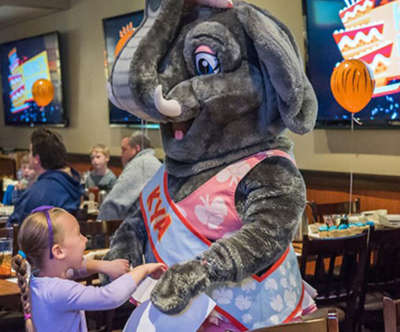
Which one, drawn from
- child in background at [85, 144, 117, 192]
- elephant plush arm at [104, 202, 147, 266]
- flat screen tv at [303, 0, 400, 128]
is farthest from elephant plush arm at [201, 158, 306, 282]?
child in background at [85, 144, 117, 192]

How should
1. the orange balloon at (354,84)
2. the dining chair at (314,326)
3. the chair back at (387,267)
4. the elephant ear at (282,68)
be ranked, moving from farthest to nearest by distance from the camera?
the orange balloon at (354,84), the chair back at (387,267), the elephant ear at (282,68), the dining chair at (314,326)

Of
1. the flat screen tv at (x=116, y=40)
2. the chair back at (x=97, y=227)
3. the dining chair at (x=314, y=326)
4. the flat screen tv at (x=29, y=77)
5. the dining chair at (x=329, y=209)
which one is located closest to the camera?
the dining chair at (x=314, y=326)

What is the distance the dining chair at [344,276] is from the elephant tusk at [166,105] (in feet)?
4.24

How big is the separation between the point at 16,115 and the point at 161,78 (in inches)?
336

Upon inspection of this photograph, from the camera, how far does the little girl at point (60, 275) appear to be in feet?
6.18

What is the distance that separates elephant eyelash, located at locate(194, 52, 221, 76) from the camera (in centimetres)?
193

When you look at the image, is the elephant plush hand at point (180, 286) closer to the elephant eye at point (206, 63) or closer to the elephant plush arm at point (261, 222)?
the elephant plush arm at point (261, 222)

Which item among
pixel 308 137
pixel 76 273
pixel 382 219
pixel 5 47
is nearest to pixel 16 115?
pixel 5 47

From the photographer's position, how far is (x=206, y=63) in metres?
1.95

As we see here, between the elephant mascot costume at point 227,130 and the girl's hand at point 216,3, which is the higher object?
the girl's hand at point 216,3

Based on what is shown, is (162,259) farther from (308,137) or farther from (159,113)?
(308,137)

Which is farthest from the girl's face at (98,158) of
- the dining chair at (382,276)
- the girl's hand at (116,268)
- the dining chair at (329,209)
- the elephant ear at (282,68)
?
the elephant ear at (282,68)

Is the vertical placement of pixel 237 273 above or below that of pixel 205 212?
below

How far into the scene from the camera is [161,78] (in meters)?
1.92
